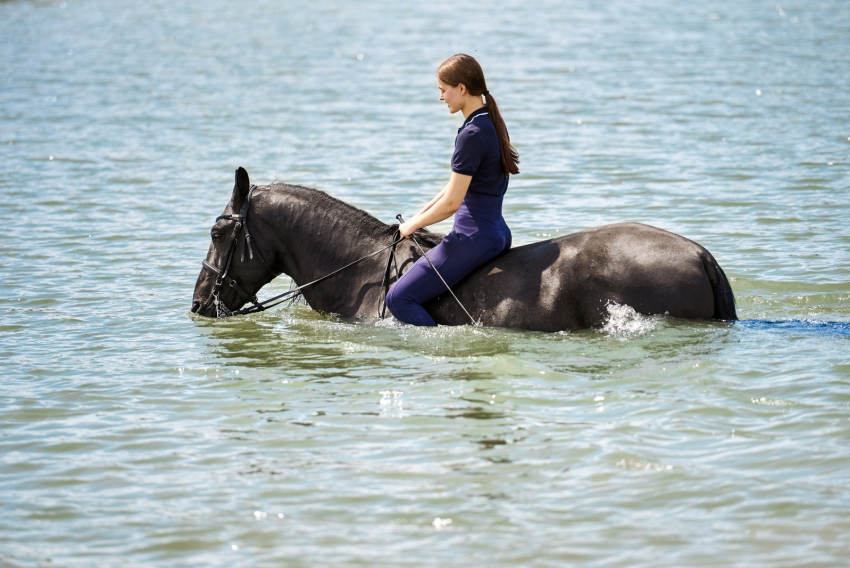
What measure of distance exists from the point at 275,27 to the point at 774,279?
41901mm

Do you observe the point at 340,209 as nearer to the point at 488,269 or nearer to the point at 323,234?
the point at 323,234

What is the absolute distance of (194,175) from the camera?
18.6 metres

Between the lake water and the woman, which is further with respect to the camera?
the woman

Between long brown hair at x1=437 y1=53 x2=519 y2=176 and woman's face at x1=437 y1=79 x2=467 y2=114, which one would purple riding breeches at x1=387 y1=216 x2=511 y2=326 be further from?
woman's face at x1=437 y1=79 x2=467 y2=114

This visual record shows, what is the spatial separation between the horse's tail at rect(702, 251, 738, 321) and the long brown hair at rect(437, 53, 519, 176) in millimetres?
1718

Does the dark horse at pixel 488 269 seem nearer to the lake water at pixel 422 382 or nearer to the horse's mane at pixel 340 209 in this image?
the horse's mane at pixel 340 209

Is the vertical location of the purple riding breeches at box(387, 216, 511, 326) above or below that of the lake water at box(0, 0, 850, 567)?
above

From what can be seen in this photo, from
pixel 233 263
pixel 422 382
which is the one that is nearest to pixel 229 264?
pixel 233 263

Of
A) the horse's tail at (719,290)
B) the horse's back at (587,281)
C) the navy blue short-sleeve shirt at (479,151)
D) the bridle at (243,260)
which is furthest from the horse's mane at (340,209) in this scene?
the horse's tail at (719,290)

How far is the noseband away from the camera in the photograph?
945 centimetres

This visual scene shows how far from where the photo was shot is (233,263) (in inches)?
378

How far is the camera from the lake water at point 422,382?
5.79 metres

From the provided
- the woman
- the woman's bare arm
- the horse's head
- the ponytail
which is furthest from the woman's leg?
the horse's head

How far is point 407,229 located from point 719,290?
270 cm
